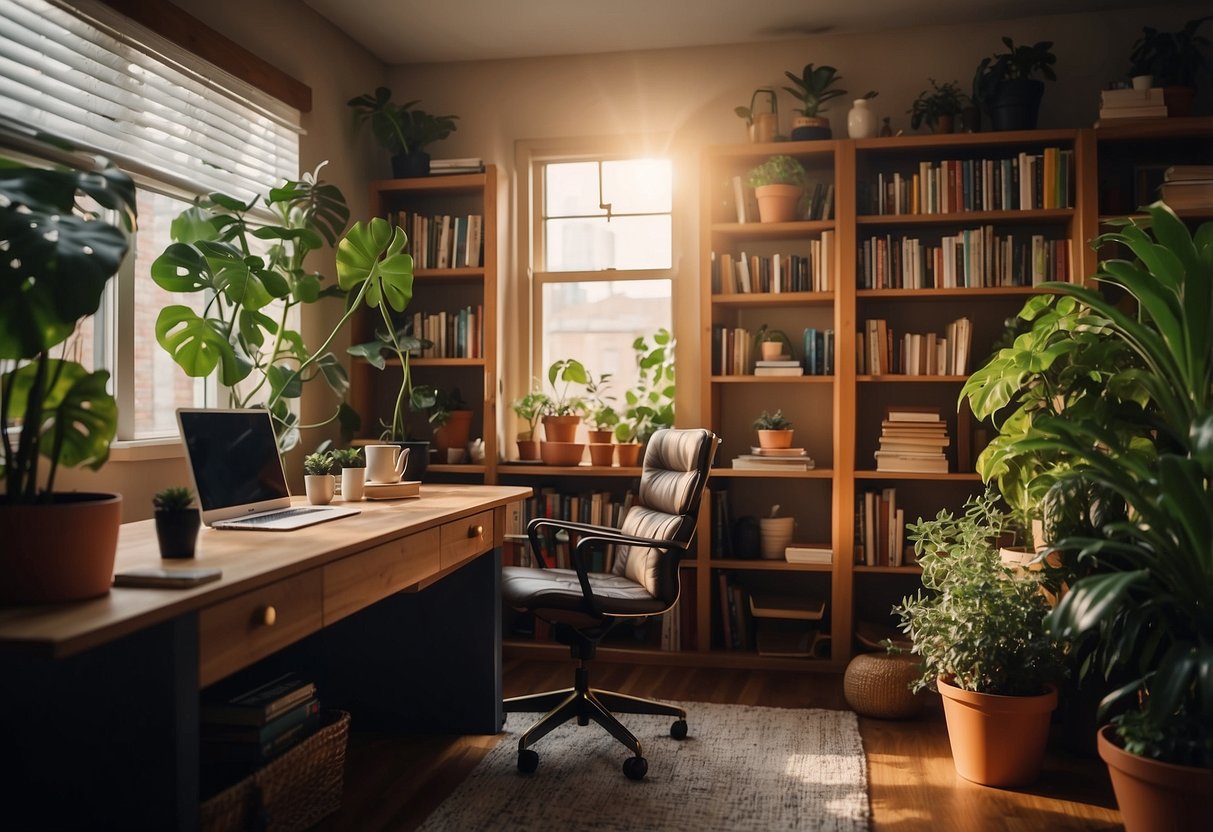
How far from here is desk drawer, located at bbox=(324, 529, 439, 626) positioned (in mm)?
2016

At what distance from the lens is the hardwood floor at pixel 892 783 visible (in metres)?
2.49

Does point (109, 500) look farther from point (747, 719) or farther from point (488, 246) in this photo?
point (488, 246)

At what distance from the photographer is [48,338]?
5.13 ft

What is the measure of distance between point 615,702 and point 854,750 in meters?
0.75

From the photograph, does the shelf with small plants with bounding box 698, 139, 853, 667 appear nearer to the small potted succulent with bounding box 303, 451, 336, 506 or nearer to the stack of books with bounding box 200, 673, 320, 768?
the small potted succulent with bounding box 303, 451, 336, 506

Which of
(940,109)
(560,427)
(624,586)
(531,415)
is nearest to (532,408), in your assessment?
(531,415)

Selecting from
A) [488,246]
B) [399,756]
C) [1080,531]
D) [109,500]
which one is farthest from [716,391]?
[109,500]

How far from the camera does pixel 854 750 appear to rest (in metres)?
3.01

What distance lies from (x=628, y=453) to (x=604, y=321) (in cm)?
68

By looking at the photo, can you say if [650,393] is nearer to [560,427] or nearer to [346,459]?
[560,427]

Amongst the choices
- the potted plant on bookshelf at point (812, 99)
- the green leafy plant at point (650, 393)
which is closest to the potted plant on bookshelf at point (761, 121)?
the potted plant on bookshelf at point (812, 99)

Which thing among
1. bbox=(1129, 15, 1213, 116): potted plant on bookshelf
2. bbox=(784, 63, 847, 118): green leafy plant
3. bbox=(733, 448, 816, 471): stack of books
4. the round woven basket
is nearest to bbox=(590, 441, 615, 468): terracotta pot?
bbox=(733, 448, 816, 471): stack of books

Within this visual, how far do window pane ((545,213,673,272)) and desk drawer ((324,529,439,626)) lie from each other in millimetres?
2229

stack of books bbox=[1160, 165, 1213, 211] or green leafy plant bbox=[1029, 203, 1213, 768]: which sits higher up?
stack of books bbox=[1160, 165, 1213, 211]
